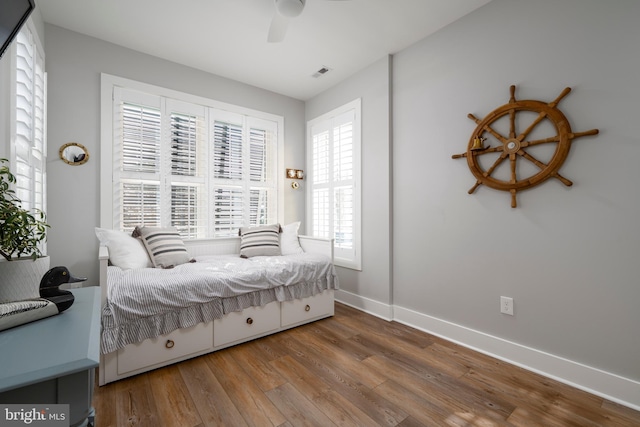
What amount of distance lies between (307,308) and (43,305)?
208cm

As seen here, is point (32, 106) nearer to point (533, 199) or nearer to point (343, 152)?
point (343, 152)

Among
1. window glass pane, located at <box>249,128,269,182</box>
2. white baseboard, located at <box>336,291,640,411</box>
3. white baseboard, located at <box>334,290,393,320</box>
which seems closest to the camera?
white baseboard, located at <box>336,291,640,411</box>

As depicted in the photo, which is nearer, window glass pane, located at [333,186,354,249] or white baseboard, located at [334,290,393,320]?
white baseboard, located at [334,290,393,320]

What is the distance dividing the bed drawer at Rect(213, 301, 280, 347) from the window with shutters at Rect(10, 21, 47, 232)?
1522mm

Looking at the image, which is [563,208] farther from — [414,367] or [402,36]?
[402,36]

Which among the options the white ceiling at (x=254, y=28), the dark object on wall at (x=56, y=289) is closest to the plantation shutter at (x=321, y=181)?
the white ceiling at (x=254, y=28)

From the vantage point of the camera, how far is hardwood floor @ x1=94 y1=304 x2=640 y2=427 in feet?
4.96

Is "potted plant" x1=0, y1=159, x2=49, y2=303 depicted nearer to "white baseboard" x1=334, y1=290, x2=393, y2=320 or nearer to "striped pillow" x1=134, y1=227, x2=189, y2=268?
"striped pillow" x1=134, y1=227, x2=189, y2=268

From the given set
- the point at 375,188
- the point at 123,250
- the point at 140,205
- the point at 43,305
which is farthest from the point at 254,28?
the point at 43,305

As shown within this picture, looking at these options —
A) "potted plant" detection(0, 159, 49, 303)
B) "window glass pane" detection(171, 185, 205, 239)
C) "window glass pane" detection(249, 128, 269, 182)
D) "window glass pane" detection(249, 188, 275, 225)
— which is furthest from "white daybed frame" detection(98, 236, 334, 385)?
"window glass pane" detection(249, 128, 269, 182)

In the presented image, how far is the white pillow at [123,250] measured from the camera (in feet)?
7.77

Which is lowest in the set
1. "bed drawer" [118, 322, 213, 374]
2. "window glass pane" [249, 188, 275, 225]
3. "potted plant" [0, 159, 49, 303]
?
"bed drawer" [118, 322, 213, 374]

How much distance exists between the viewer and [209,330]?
2.17 metres

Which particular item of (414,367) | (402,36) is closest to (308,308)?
(414,367)
